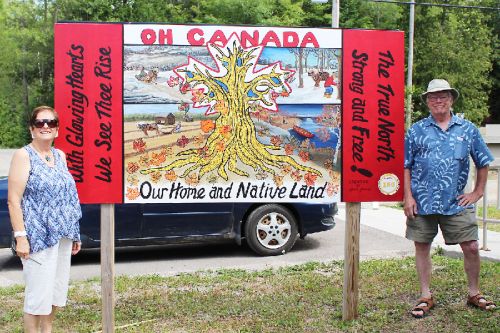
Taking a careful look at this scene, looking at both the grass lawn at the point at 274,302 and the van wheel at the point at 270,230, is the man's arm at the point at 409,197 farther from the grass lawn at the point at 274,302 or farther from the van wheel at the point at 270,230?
the van wheel at the point at 270,230

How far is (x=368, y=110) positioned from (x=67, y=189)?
229 cm

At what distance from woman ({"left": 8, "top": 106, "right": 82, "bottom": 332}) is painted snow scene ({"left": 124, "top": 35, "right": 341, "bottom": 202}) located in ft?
2.30

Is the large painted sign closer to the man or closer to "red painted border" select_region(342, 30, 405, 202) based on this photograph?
"red painted border" select_region(342, 30, 405, 202)

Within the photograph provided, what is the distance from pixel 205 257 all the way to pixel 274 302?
2.81m

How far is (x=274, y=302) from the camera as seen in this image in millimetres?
5594

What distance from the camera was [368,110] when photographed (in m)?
4.83

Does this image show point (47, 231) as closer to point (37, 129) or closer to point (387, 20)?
point (37, 129)

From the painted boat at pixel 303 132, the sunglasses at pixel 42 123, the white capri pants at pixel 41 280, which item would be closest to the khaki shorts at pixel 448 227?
the painted boat at pixel 303 132

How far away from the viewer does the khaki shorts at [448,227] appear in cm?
485

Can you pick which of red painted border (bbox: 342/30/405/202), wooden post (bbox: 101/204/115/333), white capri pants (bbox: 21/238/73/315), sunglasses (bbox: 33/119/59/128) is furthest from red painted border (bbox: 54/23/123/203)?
red painted border (bbox: 342/30/405/202)

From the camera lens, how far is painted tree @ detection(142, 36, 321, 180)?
473 centimetres

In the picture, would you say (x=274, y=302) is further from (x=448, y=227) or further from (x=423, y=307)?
(x=448, y=227)

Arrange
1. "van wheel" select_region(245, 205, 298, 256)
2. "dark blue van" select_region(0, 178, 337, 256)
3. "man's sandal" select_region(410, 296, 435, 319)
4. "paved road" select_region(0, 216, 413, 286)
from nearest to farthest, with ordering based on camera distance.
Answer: "man's sandal" select_region(410, 296, 435, 319) < "paved road" select_region(0, 216, 413, 286) < "dark blue van" select_region(0, 178, 337, 256) < "van wheel" select_region(245, 205, 298, 256)

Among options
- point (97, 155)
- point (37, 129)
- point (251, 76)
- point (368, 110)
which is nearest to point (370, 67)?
point (368, 110)
